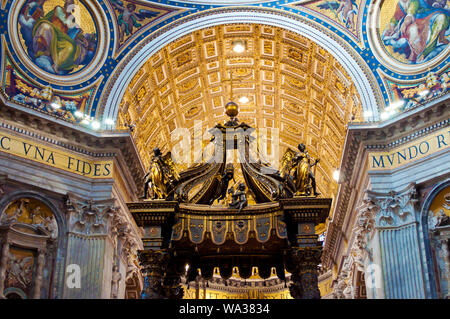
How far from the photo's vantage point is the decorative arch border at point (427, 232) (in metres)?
13.7

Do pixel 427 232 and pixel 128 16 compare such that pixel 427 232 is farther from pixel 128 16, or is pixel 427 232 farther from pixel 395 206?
pixel 128 16

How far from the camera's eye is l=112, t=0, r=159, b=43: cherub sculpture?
1750 cm

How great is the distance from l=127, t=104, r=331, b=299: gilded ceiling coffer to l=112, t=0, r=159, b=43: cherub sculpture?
7.54 m

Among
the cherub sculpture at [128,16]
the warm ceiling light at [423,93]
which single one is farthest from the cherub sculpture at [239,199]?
the cherub sculpture at [128,16]

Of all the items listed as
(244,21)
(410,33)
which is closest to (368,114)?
(410,33)

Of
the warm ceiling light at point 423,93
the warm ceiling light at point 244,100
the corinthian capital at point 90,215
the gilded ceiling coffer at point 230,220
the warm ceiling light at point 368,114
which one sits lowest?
the gilded ceiling coffer at point 230,220

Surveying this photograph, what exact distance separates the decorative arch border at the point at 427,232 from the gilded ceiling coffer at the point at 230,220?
14.4ft

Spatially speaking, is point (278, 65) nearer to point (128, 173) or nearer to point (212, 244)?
point (128, 173)

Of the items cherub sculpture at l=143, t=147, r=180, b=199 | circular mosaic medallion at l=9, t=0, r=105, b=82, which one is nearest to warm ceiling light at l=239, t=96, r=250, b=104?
circular mosaic medallion at l=9, t=0, r=105, b=82

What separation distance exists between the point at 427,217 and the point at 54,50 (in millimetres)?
10116

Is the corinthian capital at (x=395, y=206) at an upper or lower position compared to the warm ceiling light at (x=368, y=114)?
lower

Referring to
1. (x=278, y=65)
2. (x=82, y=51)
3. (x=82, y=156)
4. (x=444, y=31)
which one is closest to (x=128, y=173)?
(x=82, y=156)

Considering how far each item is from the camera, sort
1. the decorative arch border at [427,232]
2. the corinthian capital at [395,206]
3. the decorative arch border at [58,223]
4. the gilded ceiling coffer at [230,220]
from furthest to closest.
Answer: the corinthian capital at [395,206] → the decorative arch border at [58,223] → the decorative arch border at [427,232] → the gilded ceiling coffer at [230,220]

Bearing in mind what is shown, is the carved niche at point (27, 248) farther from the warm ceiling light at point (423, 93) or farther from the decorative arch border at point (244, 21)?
the warm ceiling light at point (423, 93)
